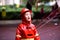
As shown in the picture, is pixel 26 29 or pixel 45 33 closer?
pixel 26 29

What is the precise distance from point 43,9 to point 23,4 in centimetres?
124

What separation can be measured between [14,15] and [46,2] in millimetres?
1919

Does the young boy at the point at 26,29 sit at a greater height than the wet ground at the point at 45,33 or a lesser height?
greater

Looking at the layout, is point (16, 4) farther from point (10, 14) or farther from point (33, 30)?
point (33, 30)

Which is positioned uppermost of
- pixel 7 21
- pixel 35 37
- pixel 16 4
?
pixel 35 37

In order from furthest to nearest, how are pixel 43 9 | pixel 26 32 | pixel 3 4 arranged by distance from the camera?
pixel 3 4, pixel 43 9, pixel 26 32

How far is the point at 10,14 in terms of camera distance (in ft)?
40.0

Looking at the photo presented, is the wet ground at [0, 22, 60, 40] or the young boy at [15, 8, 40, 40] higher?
the young boy at [15, 8, 40, 40]

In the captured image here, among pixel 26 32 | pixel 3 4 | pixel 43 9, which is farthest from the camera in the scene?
pixel 3 4

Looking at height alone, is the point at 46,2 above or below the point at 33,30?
below

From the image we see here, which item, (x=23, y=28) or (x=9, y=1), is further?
(x=9, y=1)

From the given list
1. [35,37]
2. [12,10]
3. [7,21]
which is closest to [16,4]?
[12,10]

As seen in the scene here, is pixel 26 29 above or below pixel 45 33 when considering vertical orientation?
above

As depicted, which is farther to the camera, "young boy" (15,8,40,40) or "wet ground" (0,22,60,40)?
"wet ground" (0,22,60,40)
